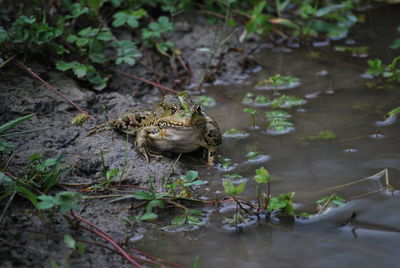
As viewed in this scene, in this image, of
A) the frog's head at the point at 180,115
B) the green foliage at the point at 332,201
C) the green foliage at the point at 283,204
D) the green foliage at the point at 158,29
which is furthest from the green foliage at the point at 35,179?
the green foliage at the point at 158,29

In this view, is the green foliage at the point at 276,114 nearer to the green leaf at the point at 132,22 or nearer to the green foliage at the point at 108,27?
the green foliage at the point at 108,27

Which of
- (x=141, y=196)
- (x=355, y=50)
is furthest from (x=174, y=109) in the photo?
(x=355, y=50)

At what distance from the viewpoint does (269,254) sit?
3412mm

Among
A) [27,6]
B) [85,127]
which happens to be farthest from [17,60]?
[85,127]

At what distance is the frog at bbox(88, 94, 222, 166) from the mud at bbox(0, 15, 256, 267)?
0.43 feet

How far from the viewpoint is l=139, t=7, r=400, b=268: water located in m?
3.41

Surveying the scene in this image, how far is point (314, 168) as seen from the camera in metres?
4.49

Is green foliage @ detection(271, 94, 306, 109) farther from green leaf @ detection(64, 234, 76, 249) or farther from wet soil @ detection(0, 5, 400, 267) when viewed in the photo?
green leaf @ detection(64, 234, 76, 249)

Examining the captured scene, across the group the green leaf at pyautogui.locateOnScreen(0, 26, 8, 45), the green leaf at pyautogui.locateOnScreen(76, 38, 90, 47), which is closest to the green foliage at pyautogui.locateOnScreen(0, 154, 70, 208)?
the green leaf at pyautogui.locateOnScreen(0, 26, 8, 45)

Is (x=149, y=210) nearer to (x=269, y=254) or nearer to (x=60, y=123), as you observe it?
(x=269, y=254)

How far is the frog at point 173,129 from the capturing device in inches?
178

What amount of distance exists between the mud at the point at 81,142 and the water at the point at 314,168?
41 cm

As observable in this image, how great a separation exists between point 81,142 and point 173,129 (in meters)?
0.98

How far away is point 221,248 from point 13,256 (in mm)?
1431
